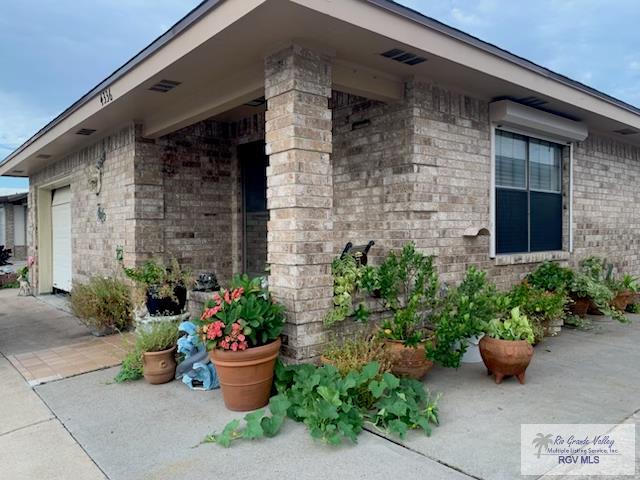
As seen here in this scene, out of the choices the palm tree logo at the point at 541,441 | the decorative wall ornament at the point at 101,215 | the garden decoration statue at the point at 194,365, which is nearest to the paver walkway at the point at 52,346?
the garden decoration statue at the point at 194,365

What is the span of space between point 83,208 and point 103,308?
9.10 ft

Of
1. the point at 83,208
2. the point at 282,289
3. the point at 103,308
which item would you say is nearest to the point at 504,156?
the point at 282,289

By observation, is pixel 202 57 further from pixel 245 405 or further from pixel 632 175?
pixel 632 175

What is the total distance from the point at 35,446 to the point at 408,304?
2852mm

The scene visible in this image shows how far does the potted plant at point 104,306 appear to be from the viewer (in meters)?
5.64

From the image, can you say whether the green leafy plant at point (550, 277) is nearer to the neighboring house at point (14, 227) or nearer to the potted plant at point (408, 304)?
the potted plant at point (408, 304)

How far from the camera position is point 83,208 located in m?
7.70

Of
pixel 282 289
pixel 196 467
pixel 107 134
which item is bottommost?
pixel 196 467

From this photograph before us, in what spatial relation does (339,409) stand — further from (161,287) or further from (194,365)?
(161,287)

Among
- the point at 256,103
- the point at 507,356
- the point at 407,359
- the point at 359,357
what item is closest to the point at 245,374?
the point at 359,357

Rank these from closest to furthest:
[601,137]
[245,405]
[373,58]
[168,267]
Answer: [245,405] → [373,58] → [168,267] → [601,137]

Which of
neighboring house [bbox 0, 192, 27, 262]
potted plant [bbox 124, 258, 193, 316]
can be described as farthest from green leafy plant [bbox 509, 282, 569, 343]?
neighboring house [bbox 0, 192, 27, 262]

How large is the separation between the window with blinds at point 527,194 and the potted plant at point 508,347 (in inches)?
75.9

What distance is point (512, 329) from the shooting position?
377 cm
